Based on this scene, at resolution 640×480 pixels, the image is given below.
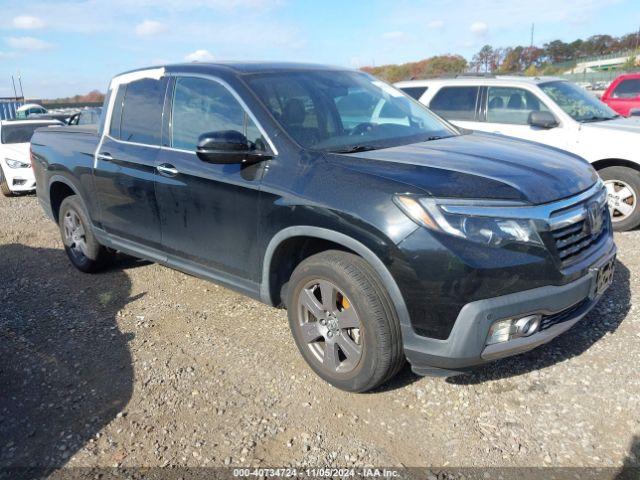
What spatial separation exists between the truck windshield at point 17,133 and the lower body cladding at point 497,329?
10716 millimetres

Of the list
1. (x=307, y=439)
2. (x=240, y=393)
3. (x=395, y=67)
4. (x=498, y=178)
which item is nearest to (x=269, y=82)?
(x=498, y=178)

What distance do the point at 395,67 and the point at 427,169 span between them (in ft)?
206

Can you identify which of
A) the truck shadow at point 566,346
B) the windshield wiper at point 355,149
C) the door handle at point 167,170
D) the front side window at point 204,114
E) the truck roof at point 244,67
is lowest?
the truck shadow at point 566,346

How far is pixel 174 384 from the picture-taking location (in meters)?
3.25

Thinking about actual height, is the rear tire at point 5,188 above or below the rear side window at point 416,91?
below

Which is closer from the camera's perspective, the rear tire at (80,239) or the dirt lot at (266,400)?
the dirt lot at (266,400)

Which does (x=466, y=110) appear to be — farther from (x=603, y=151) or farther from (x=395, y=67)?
(x=395, y=67)

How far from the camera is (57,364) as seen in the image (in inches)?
140

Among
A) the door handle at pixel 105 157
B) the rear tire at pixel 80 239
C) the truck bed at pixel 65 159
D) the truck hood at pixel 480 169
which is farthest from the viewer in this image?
the rear tire at pixel 80 239

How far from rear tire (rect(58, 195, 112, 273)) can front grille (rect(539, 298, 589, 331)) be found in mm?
3962

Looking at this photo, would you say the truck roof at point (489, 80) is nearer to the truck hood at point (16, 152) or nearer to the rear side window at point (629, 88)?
the rear side window at point (629, 88)

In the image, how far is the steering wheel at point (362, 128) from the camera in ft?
11.1

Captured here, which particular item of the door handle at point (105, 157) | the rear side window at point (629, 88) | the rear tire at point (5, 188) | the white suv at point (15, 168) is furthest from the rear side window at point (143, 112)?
the rear side window at point (629, 88)

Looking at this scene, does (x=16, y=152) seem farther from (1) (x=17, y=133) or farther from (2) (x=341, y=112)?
(2) (x=341, y=112)
